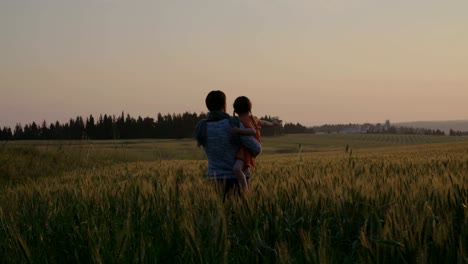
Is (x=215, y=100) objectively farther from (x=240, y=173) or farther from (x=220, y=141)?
(x=240, y=173)

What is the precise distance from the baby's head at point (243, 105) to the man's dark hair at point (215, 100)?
198mm

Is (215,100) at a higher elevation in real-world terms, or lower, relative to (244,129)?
higher

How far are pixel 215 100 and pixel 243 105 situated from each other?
35cm

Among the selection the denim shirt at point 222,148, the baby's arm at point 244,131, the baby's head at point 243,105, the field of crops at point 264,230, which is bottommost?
the field of crops at point 264,230

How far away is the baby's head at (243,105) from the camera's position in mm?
5883

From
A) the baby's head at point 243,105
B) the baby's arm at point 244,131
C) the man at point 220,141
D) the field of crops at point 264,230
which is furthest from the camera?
the man at point 220,141

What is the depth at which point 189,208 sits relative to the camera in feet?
11.1

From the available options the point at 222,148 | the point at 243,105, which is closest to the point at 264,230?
the point at 243,105

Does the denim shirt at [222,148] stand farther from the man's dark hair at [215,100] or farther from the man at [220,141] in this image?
the man's dark hair at [215,100]

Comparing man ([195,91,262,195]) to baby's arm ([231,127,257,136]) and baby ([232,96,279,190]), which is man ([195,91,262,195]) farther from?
baby's arm ([231,127,257,136])

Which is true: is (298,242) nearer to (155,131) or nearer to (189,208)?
(189,208)

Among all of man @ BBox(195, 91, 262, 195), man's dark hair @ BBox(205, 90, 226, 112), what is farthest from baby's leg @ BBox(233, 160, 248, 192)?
man's dark hair @ BBox(205, 90, 226, 112)

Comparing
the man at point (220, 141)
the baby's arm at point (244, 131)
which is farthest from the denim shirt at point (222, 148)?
the baby's arm at point (244, 131)

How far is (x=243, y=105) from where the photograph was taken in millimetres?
5902
